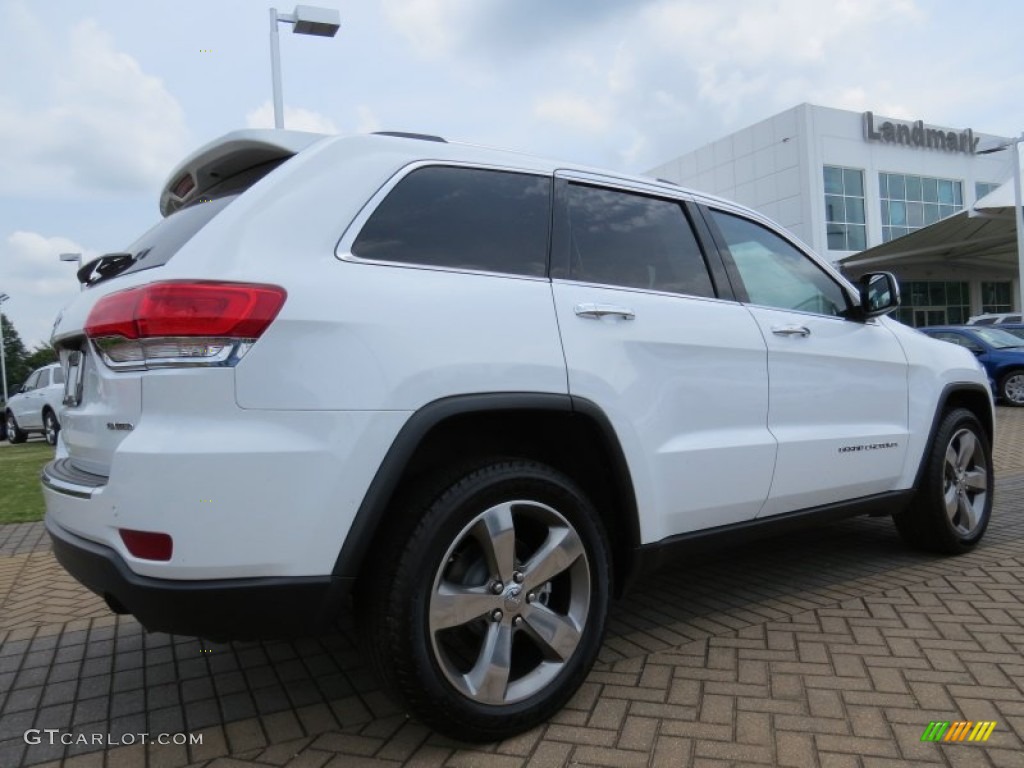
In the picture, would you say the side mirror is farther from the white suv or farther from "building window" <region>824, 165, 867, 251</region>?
"building window" <region>824, 165, 867, 251</region>

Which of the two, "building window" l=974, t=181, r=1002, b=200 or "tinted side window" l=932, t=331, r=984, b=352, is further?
"building window" l=974, t=181, r=1002, b=200

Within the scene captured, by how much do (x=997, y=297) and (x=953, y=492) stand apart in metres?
44.3

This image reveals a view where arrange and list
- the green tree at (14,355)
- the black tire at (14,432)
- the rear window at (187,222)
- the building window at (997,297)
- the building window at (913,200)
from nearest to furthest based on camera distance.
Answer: the rear window at (187,222), the black tire at (14,432), the building window at (913,200), the building window at (997,297), the green tree at (14,355)

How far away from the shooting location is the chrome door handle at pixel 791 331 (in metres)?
3.18

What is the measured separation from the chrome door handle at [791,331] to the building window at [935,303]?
126 feet

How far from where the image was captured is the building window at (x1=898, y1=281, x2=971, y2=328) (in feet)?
125

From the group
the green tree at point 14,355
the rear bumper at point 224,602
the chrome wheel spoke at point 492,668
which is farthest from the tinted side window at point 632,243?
the green tree at point 14,355

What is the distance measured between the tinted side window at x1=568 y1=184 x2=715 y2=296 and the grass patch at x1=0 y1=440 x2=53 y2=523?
565 cm

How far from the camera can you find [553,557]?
234 cm

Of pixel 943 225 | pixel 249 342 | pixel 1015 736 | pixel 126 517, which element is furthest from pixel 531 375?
pixel 943 225

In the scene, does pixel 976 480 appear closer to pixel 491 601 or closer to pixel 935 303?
pixel 491 601

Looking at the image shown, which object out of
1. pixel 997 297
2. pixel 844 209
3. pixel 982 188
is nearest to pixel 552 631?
pixel 844 209

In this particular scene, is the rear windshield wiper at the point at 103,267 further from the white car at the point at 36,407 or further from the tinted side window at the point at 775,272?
the white car at the point at 36,407

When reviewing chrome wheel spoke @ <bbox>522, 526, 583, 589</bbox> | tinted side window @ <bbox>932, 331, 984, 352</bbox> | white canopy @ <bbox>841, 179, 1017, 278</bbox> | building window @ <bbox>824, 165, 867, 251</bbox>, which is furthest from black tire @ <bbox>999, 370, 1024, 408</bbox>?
building window @ <bbox>824, 165, 867, 251</bbox>
